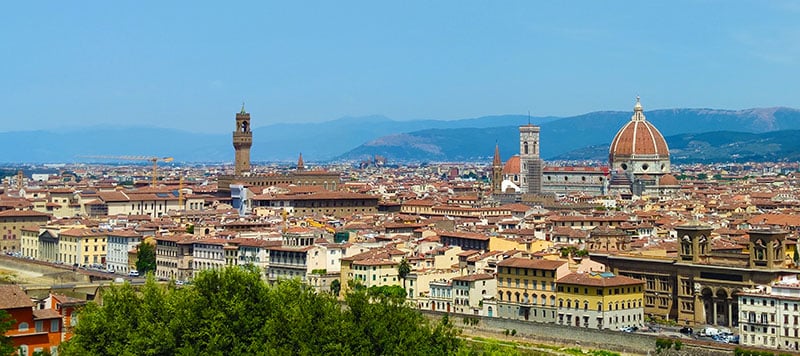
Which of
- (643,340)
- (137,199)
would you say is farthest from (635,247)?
(137,199)

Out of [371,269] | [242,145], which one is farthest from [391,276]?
[242,145]

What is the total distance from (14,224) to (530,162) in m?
57.0

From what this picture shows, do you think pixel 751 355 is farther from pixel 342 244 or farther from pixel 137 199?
pixel 137 199

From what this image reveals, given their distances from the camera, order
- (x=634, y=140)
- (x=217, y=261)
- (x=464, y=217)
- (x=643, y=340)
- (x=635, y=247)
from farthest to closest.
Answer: (x=634, y=140) → (x=464, y=217) → (x=217, y=261) → (x=635, y=247) → (x=643, y=340)

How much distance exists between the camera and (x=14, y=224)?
8800 centimetres

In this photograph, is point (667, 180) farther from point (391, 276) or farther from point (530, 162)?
point (391, 276)

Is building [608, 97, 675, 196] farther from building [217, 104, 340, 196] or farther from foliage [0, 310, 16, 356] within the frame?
foliage [0, 310, 16, 356]

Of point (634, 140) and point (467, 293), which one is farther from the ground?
point (634, 140)

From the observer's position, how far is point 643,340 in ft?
143

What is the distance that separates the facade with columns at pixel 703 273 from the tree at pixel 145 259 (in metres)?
25.4

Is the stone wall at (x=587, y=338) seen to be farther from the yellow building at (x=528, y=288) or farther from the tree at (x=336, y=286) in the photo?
the tree at (x=336, y=286)

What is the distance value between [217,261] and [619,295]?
22.5 meters

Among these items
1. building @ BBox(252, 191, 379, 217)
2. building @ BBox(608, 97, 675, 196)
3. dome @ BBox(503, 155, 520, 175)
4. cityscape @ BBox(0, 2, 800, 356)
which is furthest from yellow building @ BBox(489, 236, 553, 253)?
dome @ BBox(503, 155, 520, 175)

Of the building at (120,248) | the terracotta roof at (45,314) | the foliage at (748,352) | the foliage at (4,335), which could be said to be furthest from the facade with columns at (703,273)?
the building at (120,248)
